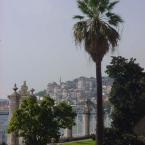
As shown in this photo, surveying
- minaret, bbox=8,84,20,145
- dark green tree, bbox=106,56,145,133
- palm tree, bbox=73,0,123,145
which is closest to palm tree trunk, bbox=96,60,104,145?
palm tree, bbox=73,0,123,145

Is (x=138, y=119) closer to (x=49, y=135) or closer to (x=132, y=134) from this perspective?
(x=132, y=134)

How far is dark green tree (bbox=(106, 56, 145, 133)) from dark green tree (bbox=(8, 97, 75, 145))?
→ 9135 mm

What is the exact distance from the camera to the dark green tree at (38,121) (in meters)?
26.0

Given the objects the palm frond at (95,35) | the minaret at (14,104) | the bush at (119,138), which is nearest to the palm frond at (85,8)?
the palm frond at (95,35)

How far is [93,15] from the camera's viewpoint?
26766 millimetres

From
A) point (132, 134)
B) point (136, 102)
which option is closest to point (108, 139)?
point (132, 134)

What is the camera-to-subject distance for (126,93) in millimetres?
35750

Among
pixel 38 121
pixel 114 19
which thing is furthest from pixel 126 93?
pixel 38 121

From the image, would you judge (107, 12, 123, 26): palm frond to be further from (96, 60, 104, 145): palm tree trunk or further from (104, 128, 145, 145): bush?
(104, 128, 145, 145): bush

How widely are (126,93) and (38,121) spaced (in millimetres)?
11453

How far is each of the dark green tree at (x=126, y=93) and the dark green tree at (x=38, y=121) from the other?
9135 mm

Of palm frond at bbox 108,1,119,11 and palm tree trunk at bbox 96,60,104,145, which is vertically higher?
palm frond at bbox 108,1,119,11

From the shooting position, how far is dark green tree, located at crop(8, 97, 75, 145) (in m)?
26.0

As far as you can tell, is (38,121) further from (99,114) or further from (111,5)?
(111,5)
